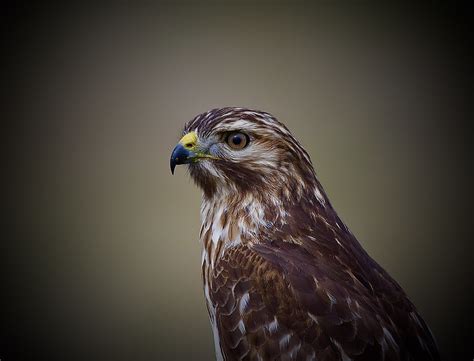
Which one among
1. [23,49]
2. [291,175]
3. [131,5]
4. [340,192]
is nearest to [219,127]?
[291,175]

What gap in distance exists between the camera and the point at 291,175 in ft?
6.88

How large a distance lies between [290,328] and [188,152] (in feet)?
2.75

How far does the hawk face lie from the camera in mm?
2066

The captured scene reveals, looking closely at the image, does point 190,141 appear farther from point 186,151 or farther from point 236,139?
point 236,139

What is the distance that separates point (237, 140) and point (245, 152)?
0.20 feet

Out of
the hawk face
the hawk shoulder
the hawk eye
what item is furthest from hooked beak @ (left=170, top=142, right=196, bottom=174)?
the hawk shoulder

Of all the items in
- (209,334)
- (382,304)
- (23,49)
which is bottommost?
(209,334)

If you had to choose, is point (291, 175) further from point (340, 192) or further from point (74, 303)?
point (340, 192)

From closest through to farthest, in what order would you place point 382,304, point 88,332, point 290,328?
point 290,328 < point 382,304 < point 88,332

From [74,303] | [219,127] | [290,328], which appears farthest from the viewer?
[74,303]

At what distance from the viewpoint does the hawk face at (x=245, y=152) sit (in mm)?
2066

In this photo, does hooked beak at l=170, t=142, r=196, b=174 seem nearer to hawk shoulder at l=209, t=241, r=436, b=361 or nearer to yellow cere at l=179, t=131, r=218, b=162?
yellow cere at l=179, t=131, r=218, b=162

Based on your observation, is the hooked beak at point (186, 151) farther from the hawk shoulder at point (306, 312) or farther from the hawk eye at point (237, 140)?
the hawk shoulder at point (306, 312)

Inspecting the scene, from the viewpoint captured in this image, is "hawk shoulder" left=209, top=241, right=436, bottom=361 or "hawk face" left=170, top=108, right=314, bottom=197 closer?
"hawk shoulder" left=209, top=241, right=436, bottom=361
